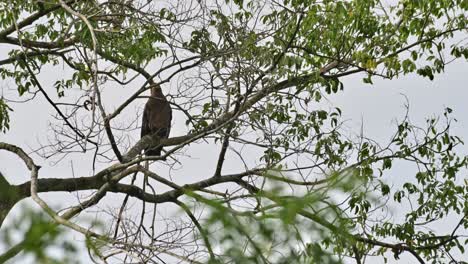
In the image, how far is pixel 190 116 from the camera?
7.20 metres

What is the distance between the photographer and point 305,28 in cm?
766

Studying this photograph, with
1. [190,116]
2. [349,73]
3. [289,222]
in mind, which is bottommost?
[289,222]

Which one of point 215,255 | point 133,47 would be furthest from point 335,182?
point 133,47

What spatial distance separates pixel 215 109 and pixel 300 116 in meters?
1.18

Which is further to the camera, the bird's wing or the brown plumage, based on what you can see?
the bird's wing

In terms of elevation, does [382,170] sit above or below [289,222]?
above

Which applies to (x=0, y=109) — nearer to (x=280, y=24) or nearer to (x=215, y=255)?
(x=280, y=24)

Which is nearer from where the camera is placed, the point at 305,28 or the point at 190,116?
the point at 190,116

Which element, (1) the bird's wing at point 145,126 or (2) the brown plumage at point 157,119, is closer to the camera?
(2) the brown plumage at point 157,119

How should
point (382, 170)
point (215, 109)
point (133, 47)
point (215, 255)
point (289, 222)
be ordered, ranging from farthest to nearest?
1. point (382, 170)
2. point (215, 109)
3. point (133, 47)
4. point (215, 255)
5. point (289, 222)

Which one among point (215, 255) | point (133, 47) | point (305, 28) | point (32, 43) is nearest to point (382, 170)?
point (305, 28)

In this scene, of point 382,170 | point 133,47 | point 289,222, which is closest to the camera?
point 289,222

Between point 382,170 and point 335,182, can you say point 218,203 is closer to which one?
point 335,182

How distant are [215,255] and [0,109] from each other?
24.4 feet
